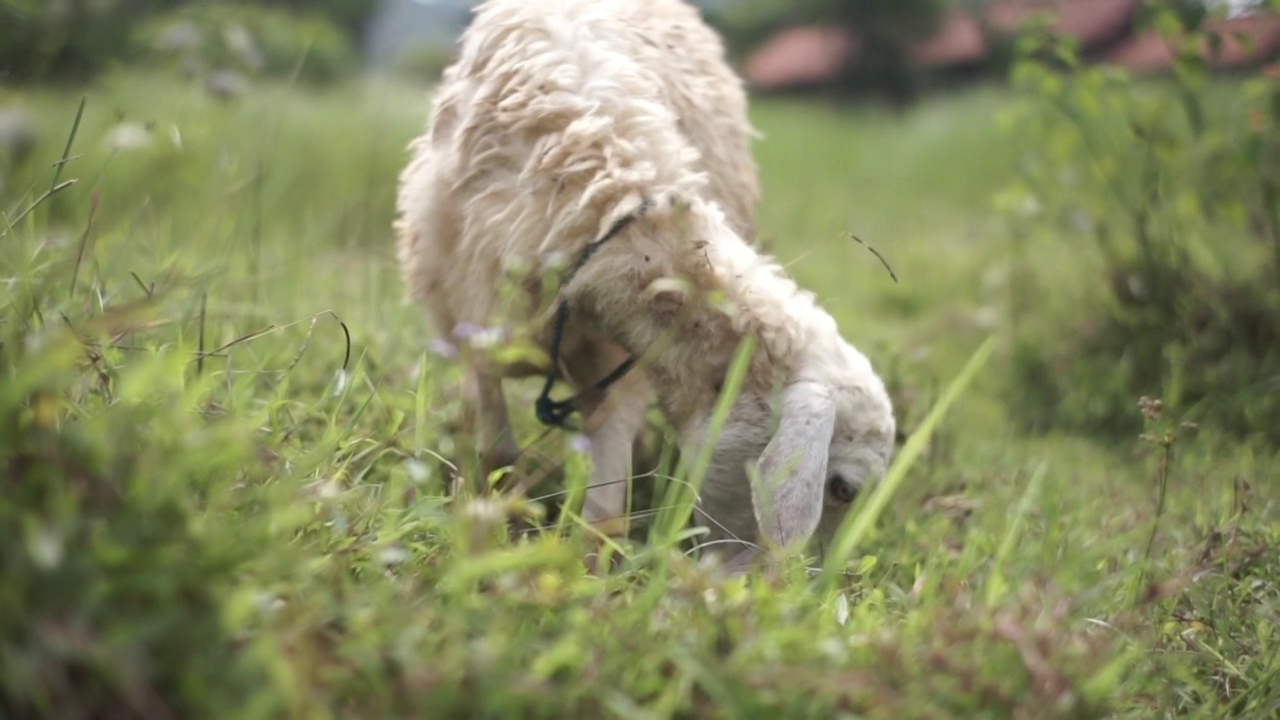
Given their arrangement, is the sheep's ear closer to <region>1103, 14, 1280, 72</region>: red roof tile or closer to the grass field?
the grass field

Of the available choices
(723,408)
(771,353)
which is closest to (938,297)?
(771,353)

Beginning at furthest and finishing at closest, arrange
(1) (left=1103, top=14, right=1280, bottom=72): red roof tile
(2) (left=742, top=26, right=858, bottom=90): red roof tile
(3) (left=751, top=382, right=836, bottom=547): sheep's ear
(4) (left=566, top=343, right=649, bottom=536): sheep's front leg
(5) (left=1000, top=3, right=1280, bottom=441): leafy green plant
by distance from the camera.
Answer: (2) (left=742, top=26, right=858, bottom=90): red roof tile
(5) (left=1000, top=3, right=1280, bottom=441): leafy green plant
(1) (left=1103, top=14, right=1280, bottom=72): red roof tile
(4) (left=566, top=343, right=649, bottom=536): sheep's front leg
(3) (left=751, top=382, right=836, bottom=547): sheep's ear

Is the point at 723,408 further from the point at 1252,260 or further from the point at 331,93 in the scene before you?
the point at 331,93

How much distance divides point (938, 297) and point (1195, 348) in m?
1.95

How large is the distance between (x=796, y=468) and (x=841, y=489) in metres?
0.37

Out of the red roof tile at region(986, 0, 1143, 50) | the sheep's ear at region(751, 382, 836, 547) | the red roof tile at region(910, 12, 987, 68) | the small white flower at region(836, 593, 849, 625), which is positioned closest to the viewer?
the small white flower at region(836, 593, 849, 625)

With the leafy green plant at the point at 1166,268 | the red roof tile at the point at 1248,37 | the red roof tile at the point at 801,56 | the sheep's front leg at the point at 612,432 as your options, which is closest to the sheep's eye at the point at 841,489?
the sheep's front leg at the point at 612,432

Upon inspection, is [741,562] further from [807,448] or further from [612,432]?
[612,432]

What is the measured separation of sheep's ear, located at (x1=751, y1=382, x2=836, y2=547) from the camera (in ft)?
7.51

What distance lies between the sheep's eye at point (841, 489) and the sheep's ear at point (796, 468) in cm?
17

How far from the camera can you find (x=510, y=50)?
288cm

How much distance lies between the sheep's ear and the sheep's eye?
165 millimetres

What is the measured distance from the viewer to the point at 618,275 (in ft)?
8.59

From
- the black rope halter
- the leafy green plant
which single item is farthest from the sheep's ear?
the leafy green plant
